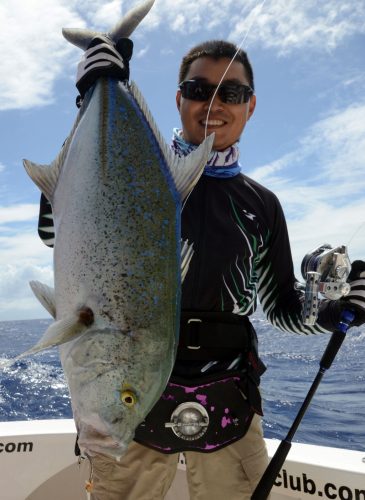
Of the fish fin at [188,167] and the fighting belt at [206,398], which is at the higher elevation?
the fish fin at [188,167]

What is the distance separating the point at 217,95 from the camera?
231 cm

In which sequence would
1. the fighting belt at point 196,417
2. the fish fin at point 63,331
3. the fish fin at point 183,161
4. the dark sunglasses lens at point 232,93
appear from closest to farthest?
the fish fin at point 63,331, the fish fin at point 183,161, the fighting belt at point 196,417, the dark sunglasses lens at point 232,93

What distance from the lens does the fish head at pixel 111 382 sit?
1.39 metres

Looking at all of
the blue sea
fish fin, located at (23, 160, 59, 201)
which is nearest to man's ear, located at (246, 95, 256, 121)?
fish fin, located at (23, 160, 59, 201)

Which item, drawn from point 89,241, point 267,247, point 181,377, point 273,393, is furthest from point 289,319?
point 273,393

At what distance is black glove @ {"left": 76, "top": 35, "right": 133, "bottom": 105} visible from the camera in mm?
1719

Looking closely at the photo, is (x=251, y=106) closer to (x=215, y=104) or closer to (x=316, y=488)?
(x=215, y=104)

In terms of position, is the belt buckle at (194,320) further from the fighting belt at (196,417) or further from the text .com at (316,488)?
the text .com at (316,488)

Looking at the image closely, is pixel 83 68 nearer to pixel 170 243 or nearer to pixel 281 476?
pixel 170 243

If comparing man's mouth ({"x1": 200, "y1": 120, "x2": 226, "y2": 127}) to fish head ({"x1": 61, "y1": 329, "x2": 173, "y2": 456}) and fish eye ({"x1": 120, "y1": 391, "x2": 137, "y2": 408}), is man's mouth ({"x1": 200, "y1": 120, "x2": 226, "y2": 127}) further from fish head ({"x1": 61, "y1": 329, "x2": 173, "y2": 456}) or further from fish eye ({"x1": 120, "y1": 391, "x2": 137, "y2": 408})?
fish eye ({"x1": 120, "y1": 391, "x2": 137, "y2": 408})

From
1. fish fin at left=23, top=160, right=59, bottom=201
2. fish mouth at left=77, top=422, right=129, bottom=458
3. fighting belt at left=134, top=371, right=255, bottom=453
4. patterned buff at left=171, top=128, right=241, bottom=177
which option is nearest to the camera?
fish mouth at left=77, top=422, right=129, bottom=458

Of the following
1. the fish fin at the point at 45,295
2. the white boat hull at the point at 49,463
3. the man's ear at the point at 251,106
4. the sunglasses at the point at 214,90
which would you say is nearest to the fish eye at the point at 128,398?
the fish fin at the point at 45,295

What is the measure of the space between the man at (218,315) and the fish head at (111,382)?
702 mm

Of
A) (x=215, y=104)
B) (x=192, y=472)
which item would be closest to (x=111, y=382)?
(x=192, y=472)
